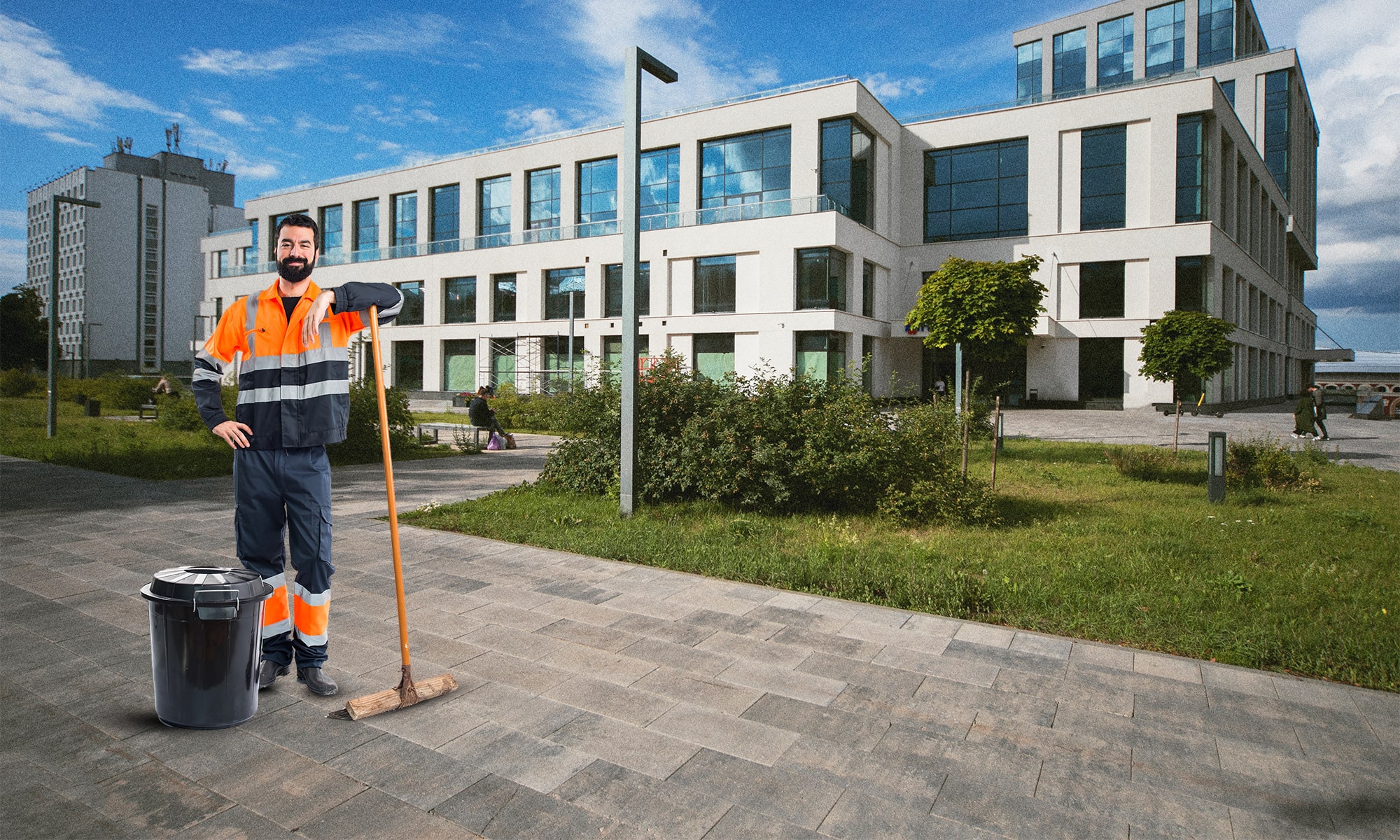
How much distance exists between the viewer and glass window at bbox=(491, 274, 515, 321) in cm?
4447

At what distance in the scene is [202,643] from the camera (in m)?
3.42

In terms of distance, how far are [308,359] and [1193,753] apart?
425 centimetres

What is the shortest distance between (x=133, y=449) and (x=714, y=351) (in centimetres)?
2585

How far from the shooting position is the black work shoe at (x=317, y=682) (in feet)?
12.6

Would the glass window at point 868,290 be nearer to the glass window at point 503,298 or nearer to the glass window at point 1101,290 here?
the glass window at point 1101,290

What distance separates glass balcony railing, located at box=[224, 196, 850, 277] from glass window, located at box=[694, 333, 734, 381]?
210 inches

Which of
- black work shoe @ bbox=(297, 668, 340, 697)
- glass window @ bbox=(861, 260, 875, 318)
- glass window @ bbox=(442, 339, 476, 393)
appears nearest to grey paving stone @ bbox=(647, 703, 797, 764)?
black work shoe @ bbox=(297, 668, 340, 697)

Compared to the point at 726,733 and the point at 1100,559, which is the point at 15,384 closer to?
the point at 726,733

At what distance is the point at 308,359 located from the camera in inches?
147

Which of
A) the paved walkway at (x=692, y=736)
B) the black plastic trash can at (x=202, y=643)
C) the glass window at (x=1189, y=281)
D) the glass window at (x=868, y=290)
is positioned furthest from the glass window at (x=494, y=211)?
the black plastic trash can at (x=202, y=643)

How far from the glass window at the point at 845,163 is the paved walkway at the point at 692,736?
1293 inches

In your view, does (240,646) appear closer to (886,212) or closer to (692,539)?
(692,539)

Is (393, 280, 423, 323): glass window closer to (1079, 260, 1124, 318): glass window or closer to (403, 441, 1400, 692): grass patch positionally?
(1079, 260, 1124, 318): glass window

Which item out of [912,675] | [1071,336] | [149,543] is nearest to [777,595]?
[912,675]
